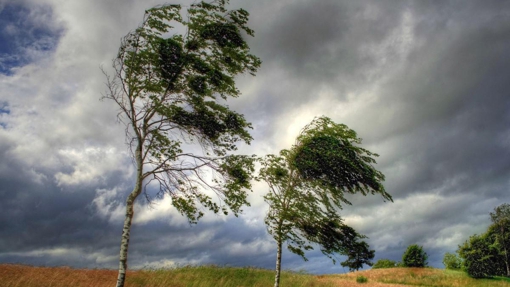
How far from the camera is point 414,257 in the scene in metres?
44.2

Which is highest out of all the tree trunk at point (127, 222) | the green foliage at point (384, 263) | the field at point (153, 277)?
the tree trunk at point (127, 222)

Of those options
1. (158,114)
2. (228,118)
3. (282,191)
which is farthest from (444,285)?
(158,114)

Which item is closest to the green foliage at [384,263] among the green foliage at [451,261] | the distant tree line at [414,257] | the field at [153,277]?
the green foliage at [451,261]

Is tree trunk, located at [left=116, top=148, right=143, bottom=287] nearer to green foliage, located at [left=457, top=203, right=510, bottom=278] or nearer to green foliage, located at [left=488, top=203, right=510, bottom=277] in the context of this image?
green foliage, located at [left=457, top=203, right=510, bottom=278]

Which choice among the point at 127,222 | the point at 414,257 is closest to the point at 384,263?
the point at 414,257

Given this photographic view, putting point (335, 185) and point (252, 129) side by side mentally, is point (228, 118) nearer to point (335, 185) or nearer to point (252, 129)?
point (252, 129)

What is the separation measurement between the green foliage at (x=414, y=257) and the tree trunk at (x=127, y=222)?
44018 mm

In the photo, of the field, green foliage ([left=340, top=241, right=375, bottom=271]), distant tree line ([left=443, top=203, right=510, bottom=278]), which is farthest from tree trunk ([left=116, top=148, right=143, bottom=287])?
distant tree line ([left=443, top=203, right=510, bottom=278])

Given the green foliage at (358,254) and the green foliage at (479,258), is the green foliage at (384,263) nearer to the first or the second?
the green foliage at (479,258)

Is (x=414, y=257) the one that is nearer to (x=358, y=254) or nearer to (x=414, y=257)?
(x=414, y=257)

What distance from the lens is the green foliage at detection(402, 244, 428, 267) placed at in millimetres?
43688

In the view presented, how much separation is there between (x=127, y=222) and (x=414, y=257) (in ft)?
147

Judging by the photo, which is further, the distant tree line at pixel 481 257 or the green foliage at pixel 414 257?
the green foliage at pixel 414 257

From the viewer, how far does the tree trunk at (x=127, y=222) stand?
11.7 m
